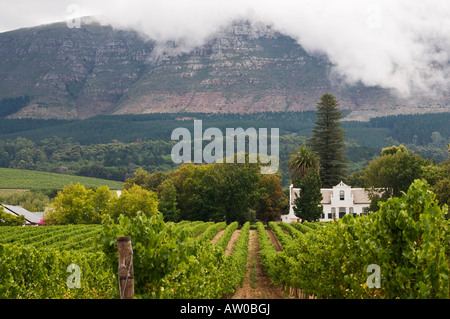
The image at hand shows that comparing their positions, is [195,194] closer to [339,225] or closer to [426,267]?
[339,225]

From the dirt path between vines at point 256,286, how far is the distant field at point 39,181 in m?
107

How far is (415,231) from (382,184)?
2231 inches

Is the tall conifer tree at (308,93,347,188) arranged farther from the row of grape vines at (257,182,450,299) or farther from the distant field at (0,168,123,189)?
the row of grape vines at (257,182,450,299)

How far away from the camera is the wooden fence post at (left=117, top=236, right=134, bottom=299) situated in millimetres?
10266

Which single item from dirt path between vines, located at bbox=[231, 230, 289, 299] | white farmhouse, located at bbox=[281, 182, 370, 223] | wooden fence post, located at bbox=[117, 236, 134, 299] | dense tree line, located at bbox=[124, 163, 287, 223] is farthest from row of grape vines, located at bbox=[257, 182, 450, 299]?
white farmhouse, located at bbox=[281, 182, 370, 223]

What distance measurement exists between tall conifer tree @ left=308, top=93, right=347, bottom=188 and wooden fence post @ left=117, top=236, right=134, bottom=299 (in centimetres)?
7832

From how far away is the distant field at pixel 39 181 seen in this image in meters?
139

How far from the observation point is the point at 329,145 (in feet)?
298

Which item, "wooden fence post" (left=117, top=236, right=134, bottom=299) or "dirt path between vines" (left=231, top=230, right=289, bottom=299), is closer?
"wooden fence post" (left=117, top=236, right=134, bottom=299)

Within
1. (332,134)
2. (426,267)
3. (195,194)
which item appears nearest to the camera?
(426,267)

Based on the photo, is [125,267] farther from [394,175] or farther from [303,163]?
[303,163]

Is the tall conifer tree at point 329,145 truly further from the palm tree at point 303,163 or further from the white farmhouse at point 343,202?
the white farmhouse at point 343,202

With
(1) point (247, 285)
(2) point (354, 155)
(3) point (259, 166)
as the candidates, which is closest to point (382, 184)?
(3) point (259, 166)

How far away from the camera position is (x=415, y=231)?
11617mm
